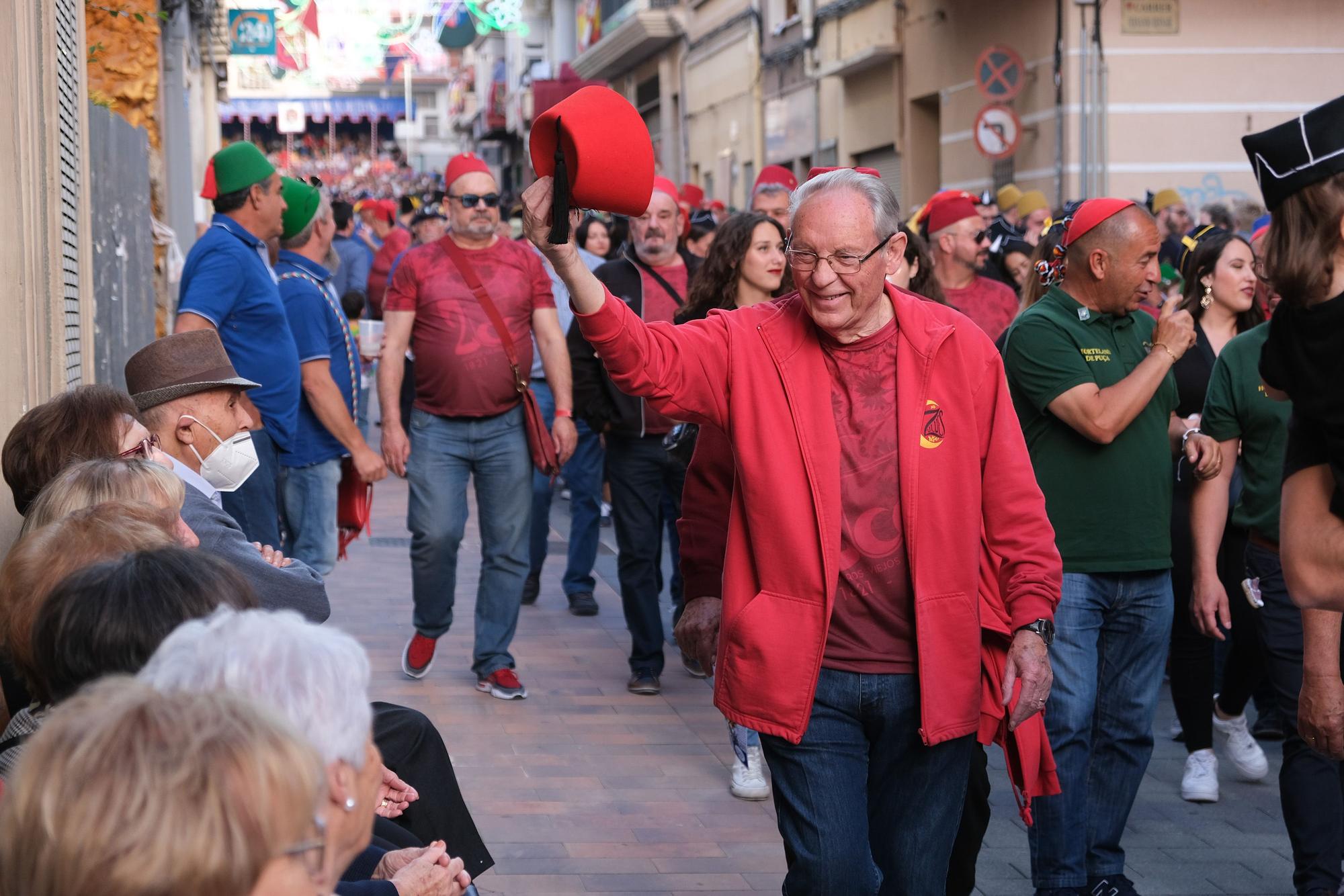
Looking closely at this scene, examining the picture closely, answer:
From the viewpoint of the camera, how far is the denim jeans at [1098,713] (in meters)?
4.73

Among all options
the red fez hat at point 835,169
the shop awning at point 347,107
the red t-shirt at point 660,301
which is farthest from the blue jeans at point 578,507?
the shop awning at point 347,107

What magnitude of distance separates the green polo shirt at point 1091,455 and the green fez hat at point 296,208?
4.32 metres

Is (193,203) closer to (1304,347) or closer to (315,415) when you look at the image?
(315,415)

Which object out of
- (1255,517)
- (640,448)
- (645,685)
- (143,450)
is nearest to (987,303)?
(640,448)

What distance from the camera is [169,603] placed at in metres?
2.76

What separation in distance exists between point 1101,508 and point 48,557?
290 cm

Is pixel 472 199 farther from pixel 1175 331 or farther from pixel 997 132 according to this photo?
pixel 997 132

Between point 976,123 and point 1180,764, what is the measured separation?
1247cm

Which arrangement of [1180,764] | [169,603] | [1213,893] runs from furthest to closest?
[1180,764], [1213,893], [169,603]

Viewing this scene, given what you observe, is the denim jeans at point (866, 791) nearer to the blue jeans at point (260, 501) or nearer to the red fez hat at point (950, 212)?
the blue jeans at point (260, 501)

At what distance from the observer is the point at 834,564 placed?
3467mm

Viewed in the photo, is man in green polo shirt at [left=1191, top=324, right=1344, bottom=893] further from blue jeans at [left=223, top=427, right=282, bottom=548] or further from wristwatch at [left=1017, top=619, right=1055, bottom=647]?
blue jeans at [left=223, top=427, right=282, bottom=548]

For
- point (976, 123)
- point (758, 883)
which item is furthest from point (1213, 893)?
point (976, 123)

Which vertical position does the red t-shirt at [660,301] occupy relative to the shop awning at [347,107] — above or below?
below
